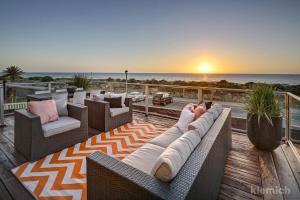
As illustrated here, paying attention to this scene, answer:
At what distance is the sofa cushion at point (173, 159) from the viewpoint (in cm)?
90

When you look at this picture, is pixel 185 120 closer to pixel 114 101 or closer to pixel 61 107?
pixel 114 101

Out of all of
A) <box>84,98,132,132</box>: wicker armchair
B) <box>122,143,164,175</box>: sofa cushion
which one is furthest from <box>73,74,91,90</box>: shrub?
<box>122,143,164,175</box>: sofa cushion

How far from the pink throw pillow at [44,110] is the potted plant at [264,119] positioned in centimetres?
350

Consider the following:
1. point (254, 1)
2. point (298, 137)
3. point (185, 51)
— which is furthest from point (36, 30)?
point (298, 137)

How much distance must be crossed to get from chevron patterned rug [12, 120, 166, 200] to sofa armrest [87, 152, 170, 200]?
710 millimetres

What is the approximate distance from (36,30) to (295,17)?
30.0 ft

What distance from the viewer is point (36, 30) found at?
6.41 m

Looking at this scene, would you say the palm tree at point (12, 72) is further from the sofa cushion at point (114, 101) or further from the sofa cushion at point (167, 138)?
the sofa cushion at point (167, 138)

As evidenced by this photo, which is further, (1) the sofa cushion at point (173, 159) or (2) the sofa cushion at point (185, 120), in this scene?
(2) the sofa cushion at point (185, 120)

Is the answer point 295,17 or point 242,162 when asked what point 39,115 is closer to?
point 242,162

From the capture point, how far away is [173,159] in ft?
3.18

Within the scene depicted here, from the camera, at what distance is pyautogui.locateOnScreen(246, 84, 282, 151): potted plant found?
2.64 metres

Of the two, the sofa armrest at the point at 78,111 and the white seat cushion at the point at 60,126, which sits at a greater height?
the sofa armrest at the point at 78,111

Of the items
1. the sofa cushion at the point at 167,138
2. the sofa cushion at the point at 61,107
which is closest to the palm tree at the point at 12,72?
the sofa cushion at the point at 61,107
